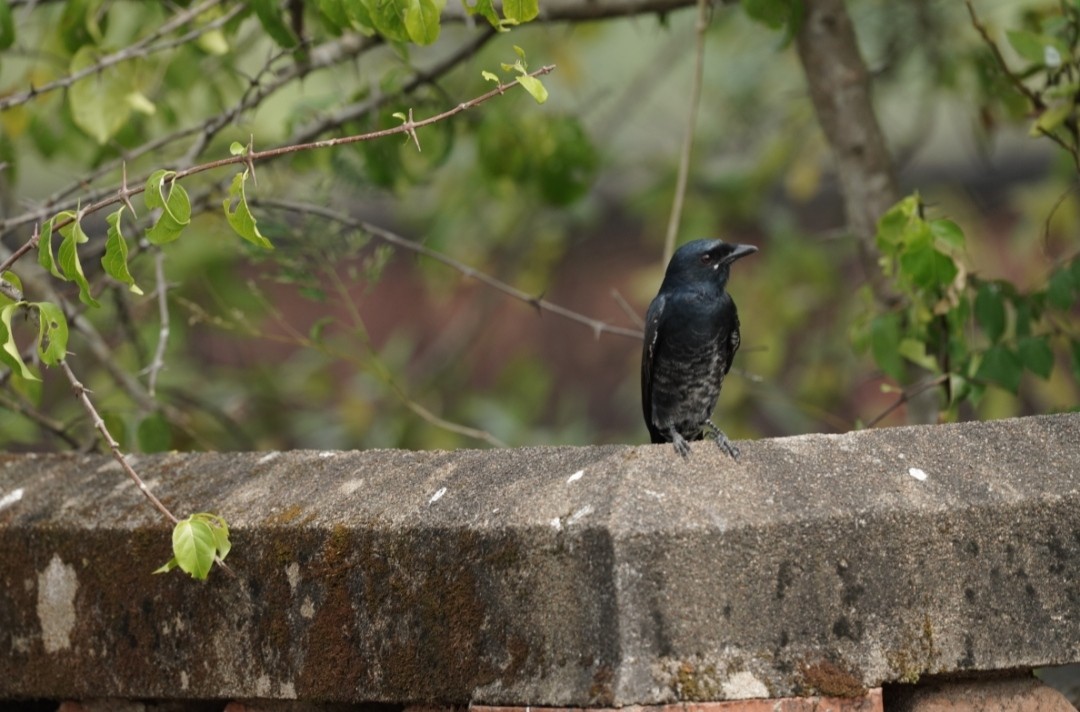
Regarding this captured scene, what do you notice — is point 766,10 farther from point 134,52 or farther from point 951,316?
point 134,52

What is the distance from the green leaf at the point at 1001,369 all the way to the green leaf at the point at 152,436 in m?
2.18

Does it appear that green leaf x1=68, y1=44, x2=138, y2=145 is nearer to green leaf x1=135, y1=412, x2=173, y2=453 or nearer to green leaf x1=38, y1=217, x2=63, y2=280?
green leaf x1=135, y1=412, x2=173, y2=453

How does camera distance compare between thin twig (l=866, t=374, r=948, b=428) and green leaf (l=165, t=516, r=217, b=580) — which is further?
thin twig (l=866, t=374, r=948, b=428)

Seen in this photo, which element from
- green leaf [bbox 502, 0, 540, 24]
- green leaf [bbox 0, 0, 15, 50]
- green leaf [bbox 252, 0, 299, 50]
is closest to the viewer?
green leaf [bbox 502, 0, 540, 24]

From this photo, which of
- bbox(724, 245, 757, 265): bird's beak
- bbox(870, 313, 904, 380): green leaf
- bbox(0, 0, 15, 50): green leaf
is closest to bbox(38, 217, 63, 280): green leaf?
bbox(0, 0, 15, 50): green leaf

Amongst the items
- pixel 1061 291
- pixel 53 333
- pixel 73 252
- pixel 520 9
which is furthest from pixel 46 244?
pixel 1061 291

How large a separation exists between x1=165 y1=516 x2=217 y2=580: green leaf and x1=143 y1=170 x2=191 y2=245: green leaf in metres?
0.49

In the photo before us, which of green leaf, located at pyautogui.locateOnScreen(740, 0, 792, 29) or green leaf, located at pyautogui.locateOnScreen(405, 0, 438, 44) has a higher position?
green leaf, located at pyautogui.locateOnScreen(740, 0, 792, 29)

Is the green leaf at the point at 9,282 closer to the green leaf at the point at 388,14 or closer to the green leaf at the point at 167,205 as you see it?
the green leaf at the point at 167,205

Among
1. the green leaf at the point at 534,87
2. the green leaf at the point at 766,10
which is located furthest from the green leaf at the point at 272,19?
the green leaf at the point at 534,87

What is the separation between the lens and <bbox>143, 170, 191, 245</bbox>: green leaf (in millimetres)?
2273

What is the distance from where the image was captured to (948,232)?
3.33m

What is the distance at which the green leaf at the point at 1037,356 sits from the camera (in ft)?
11.6

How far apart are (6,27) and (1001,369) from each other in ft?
8.91
